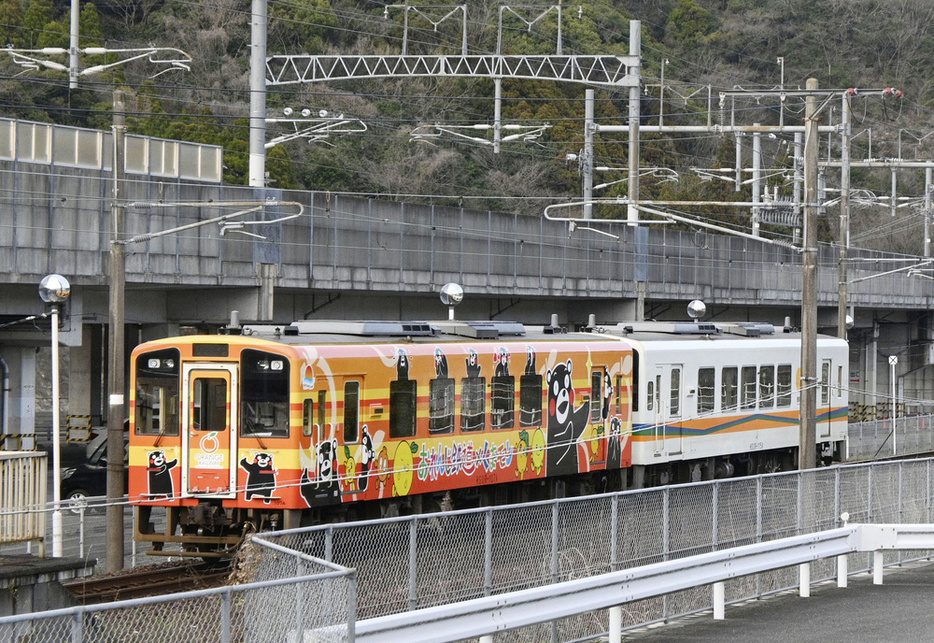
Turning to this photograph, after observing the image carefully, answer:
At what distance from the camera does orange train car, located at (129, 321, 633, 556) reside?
18.1 metres

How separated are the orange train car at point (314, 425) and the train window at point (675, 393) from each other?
514cm

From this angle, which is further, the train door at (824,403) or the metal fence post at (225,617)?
the train door at (824,403)

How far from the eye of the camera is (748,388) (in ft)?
96.4

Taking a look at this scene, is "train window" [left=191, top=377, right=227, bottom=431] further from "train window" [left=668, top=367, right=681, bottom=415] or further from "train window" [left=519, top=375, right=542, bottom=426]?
"train window" [left=668, top=367, right=681, bottom=415]

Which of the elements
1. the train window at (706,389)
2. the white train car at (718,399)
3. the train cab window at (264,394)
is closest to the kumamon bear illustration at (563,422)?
the white train car at (718,399)

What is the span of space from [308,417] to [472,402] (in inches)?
152

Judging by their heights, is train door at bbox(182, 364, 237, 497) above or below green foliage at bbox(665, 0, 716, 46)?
below

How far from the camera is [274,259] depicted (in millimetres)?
31281

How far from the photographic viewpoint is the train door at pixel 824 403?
32.5 m

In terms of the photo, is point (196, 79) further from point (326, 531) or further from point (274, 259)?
point (326, 531)

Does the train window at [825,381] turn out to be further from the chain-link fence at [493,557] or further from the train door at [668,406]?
the chain-link fence at [493,557]

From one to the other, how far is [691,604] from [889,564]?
339 centimetres

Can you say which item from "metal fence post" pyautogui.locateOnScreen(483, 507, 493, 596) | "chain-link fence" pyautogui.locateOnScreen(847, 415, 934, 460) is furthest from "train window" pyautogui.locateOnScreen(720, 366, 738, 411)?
"metal fence post" pyautogui.locateOnScreen(483, 507, 493, 596)

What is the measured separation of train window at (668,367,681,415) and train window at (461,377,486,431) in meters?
6.10
